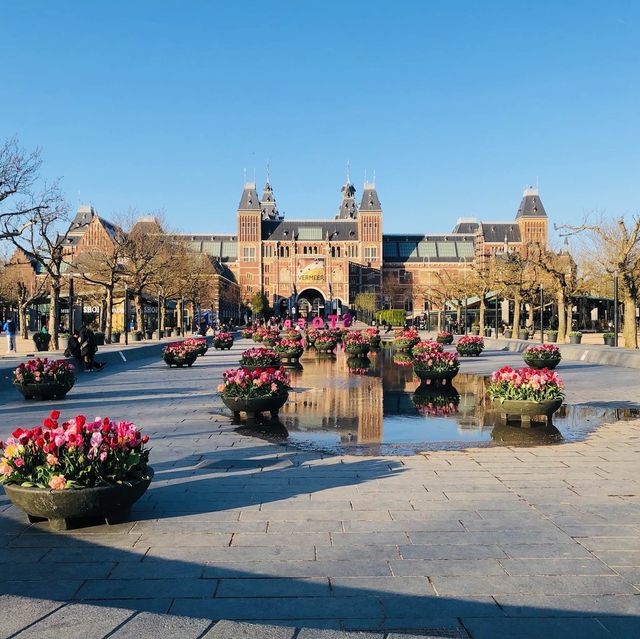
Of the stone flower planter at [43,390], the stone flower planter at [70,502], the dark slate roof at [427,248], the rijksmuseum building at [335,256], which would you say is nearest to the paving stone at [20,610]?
the stone flower planter at [70,502]

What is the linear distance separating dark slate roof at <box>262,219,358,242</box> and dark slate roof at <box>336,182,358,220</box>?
8.34m

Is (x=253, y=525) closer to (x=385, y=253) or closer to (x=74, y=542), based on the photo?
(x=74, y=542)

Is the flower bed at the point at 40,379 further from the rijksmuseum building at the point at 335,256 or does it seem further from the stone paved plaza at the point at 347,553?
the rijksmuseum building at the point at 335,256

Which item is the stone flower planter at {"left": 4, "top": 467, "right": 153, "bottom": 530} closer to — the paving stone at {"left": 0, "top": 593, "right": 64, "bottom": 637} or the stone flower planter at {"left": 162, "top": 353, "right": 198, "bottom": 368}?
the paving stone at {"left": 0, "top": 593, "right": 64, "bottom": 637}

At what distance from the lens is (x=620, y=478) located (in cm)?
685

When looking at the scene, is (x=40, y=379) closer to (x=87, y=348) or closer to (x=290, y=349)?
(x=87, y=348)

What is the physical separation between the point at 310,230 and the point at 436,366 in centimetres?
9374

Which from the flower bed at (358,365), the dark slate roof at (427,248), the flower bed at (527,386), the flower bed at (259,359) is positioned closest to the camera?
the flower bed at (527,386)

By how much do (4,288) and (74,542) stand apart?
180 ft

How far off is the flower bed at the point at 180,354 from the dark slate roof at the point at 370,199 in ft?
283

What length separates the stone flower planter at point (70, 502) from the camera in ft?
16.6

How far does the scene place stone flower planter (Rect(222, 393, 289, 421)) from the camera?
35.2ft

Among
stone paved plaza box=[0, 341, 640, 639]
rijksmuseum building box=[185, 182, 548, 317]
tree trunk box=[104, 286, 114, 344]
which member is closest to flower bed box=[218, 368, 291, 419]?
stone paved plaza box=[0, 341, 640, 639]

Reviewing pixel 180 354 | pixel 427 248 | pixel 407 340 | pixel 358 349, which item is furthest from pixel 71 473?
pixel 427 248
